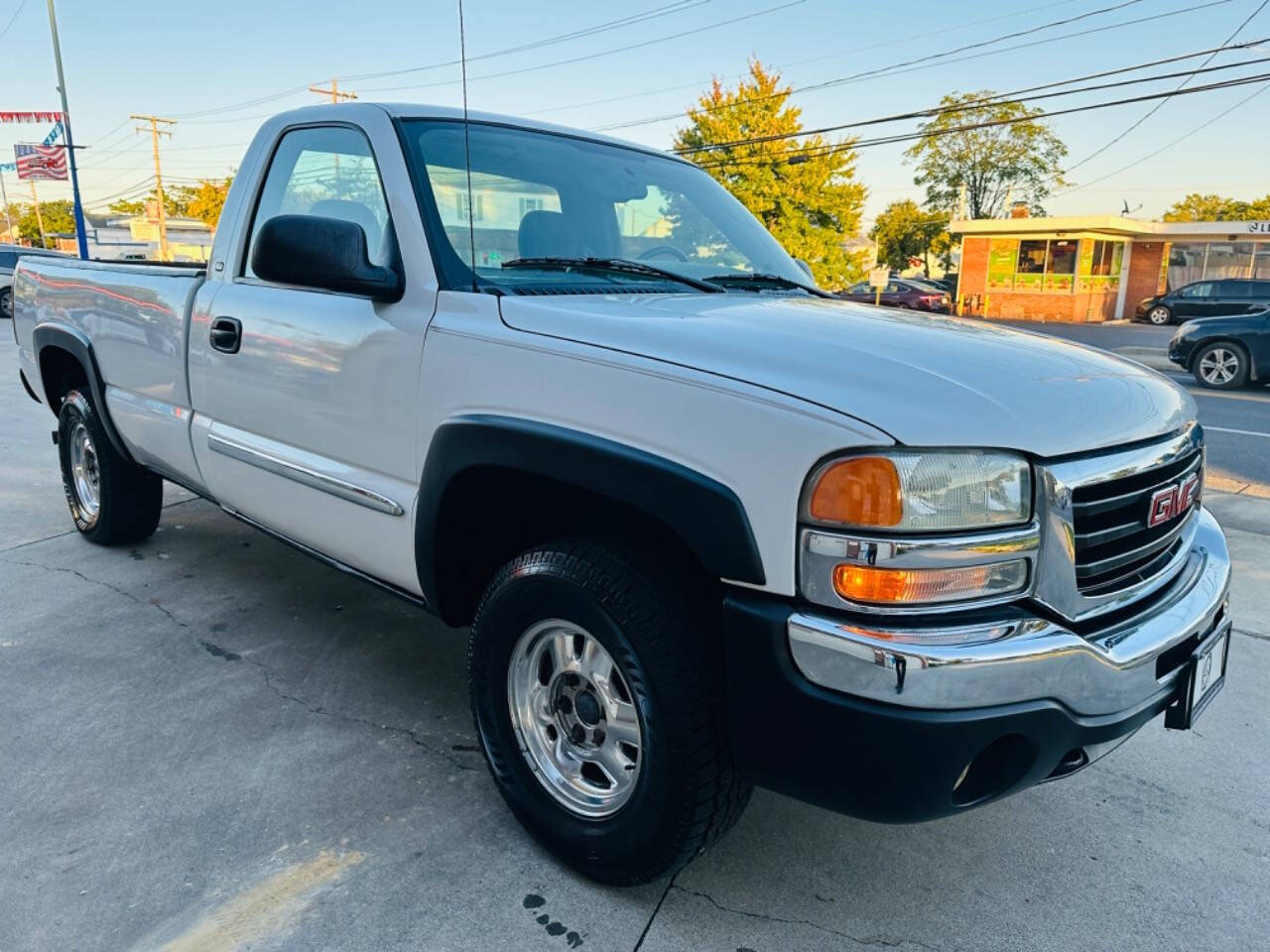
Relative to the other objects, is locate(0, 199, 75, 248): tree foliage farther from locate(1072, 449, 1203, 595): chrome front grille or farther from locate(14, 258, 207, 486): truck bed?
locate(1072, 449, 1203, 595): chrome front grille

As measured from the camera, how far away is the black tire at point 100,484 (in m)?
4.47

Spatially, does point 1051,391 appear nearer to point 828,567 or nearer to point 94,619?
point 828,567

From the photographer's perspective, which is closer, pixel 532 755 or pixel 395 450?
pixel 532 755

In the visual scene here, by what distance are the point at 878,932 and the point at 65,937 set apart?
1.82 meters

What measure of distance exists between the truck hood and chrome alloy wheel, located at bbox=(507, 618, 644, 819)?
0.71 meters

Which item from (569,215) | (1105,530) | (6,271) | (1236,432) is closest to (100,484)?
(569,215)

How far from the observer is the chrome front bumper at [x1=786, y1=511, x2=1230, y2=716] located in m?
1.69

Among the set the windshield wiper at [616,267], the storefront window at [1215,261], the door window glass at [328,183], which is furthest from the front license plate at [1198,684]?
the storefront window at [1215,261]

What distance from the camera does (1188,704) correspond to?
7.00ft

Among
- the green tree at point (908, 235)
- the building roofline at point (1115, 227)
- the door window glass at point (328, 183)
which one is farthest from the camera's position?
the green tree at point (908, 235)

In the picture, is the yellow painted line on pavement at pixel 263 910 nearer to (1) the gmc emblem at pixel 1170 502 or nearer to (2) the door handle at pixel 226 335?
(2) the door handle at pixel 226 335

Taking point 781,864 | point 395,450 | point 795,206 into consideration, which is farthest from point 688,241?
point 795,206

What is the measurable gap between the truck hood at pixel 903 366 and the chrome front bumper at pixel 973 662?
35cm

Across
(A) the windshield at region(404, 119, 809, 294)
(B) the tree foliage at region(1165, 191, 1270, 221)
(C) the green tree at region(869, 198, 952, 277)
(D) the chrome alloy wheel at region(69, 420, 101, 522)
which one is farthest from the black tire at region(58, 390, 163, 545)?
(B) the tree foliage at region(1165, 191, 1270, 221)
